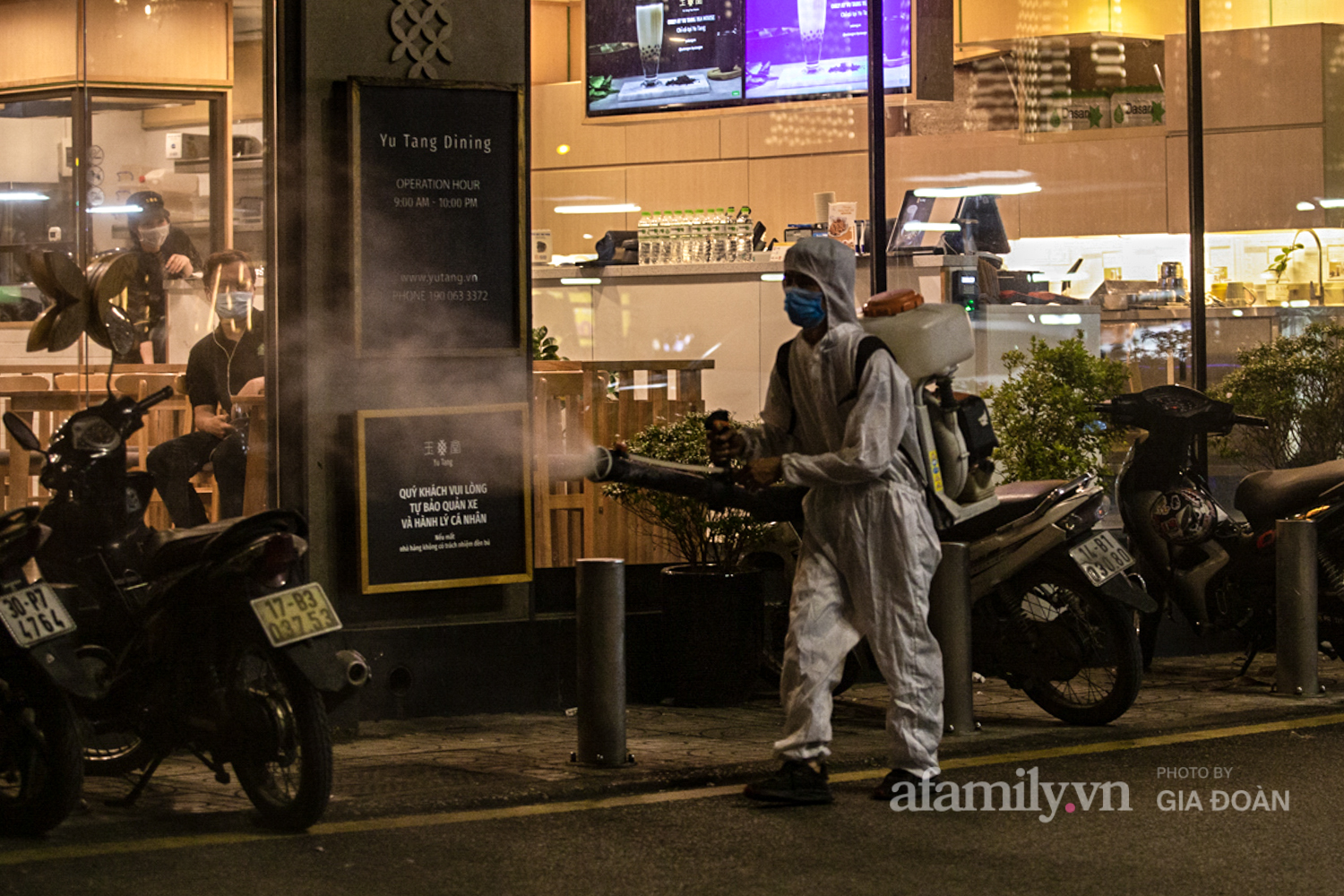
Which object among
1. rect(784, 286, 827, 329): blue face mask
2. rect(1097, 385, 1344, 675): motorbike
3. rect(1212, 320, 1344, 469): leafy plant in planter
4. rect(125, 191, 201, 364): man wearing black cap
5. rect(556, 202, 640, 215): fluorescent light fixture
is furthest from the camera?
rect(1212, 320, 1344, 469): leafy plant in planter

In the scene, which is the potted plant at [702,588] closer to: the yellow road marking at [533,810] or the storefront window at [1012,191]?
the storefront window at [1012,191]

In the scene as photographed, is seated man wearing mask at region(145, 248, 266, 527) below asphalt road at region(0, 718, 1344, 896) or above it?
above

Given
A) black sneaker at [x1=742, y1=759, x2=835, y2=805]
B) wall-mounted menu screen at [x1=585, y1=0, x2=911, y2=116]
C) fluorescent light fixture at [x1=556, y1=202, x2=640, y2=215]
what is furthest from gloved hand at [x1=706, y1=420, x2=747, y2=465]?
wall-mounted menu screen at [x1=585, y1=0, x2=911, y2=116]

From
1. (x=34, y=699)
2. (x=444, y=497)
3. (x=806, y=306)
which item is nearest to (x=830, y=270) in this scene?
(x=806, y=306)

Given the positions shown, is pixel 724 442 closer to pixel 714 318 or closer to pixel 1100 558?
pixel 1100 558

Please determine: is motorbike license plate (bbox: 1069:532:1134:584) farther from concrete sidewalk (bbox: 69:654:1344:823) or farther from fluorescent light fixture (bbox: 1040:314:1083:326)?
fluorescent light fixture (bbox: 1040:314:1083:326)

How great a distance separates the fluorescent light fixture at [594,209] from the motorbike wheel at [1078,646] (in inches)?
125

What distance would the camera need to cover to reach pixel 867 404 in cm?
591

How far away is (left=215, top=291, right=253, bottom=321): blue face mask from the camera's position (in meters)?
7.48

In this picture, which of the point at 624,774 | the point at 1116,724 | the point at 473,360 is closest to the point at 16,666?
the point at 624,774

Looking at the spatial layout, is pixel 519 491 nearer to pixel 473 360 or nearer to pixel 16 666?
pixel 473 360

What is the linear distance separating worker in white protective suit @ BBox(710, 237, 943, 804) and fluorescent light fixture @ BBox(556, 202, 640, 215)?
3.14 m

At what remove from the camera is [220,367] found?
24.6ft

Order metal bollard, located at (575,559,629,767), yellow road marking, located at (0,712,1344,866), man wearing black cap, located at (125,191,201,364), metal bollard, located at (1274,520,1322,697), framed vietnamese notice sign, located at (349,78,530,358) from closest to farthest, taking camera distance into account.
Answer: yellow road marking, located at (0,712,1344,866)
metal bollard, located at (575,559,629,767)
framed vietnamese notice sign, located at (349,78,530,358)
man wearing black cap, located at (125,191,201,364)
metal bollard, located at (1274,520,1322,697)
